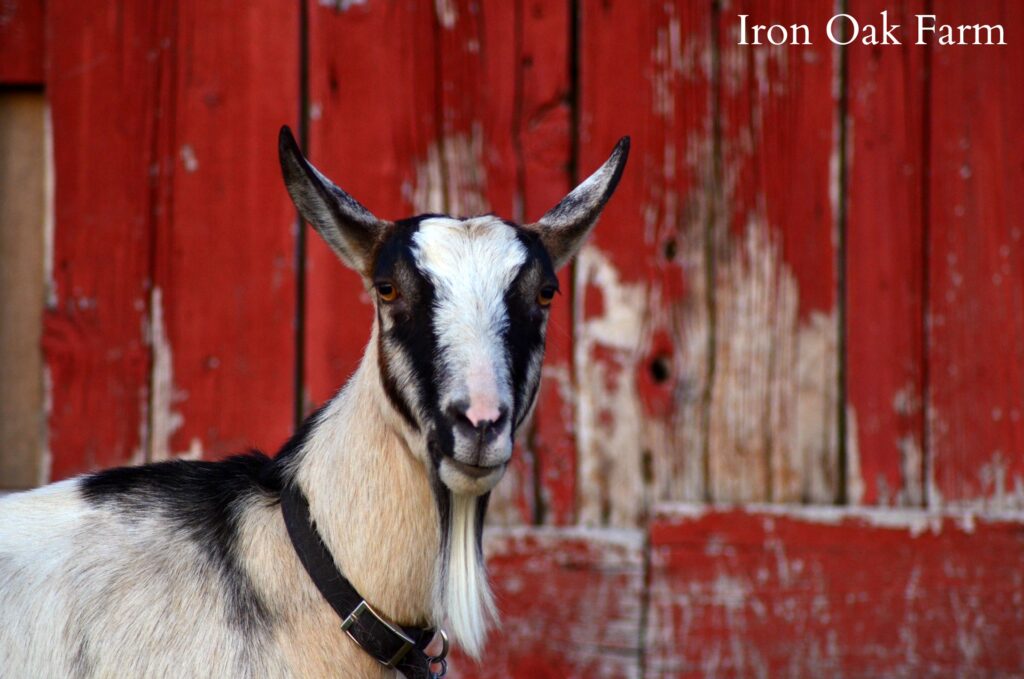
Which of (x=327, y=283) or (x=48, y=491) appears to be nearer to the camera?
(x=48, y=491)

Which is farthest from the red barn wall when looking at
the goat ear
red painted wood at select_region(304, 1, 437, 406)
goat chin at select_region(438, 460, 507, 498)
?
goat chin at select_region(438, 460, 507, 498)

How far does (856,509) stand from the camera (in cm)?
382

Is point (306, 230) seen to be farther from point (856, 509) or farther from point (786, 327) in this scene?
point (856, 509)

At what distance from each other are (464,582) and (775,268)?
190 centimetres

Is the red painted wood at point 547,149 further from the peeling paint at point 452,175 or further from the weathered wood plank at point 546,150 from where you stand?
the peeling paint at point 452,175

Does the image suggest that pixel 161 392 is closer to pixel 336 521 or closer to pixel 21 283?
pixel 21 283

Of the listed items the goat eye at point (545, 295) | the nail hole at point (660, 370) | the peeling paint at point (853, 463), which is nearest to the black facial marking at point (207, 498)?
the goat eye at point (545, 295)

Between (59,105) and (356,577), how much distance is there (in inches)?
91.1

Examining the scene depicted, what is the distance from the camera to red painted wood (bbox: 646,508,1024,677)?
3770 mm

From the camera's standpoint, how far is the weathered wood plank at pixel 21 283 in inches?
157

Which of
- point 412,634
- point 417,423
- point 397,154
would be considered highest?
point 397,154

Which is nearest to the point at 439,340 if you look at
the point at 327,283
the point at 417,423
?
the point at 417,423

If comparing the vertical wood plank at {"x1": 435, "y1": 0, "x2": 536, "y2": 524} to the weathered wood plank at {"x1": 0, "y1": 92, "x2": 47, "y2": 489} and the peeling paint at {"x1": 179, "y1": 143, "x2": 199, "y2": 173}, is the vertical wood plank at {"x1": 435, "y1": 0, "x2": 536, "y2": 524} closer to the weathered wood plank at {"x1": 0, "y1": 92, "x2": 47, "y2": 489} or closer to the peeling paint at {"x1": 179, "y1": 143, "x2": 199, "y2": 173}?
the peeling paint at {"x1": 179, "y1": 143, "x2": 199, "y2": 173}

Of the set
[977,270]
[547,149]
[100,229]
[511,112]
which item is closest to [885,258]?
[977,270]
